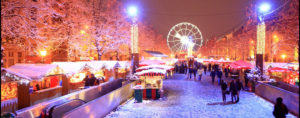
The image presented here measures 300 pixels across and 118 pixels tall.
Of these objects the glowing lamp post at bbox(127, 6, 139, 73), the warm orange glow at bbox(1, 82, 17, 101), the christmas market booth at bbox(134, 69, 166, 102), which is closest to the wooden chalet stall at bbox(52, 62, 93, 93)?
the warm orange glow at bbox(1, 82, 17, 101)

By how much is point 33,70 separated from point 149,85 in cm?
773

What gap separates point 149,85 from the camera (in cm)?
1595

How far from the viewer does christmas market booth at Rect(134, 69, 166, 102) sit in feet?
45.0

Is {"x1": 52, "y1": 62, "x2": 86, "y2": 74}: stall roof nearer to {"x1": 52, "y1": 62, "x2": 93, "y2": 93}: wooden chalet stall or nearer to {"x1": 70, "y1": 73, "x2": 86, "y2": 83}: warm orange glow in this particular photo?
{"x1": 52, "y1": 62, "x2": 93, "y2": 93}: wooden chalet stall

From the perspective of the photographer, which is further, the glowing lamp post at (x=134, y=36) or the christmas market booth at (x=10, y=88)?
the glowing lamp post at (x=134, y=36)

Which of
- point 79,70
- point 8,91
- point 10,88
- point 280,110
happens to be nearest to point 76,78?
point 79,70

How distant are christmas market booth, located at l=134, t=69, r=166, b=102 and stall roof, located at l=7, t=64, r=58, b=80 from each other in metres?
5.24

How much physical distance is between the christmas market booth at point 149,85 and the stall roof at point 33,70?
17.2 feet

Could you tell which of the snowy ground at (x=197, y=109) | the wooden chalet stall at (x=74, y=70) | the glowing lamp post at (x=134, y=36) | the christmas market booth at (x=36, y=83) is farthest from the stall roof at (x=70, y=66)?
the glowing lamp post at (x=134, y=36)

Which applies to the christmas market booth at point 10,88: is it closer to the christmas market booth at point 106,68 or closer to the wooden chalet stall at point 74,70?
the wooden chalet stall at point 74,70

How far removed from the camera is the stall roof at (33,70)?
10.3 metres

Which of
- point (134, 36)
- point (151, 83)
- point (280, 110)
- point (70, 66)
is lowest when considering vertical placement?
point (151, 83)

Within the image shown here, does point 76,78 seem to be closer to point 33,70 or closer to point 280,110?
point 33,70

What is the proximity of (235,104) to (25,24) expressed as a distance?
39.0 feet
